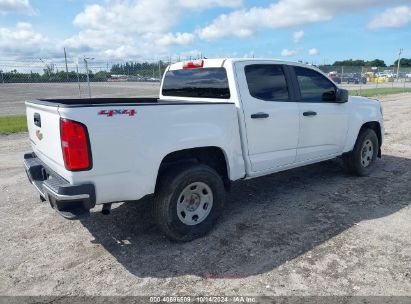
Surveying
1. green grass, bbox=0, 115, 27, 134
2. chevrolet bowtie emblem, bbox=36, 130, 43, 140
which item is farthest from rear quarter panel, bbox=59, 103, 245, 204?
green grass, bbox=0, 115, 27, 134

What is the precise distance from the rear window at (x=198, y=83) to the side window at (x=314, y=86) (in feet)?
3.99

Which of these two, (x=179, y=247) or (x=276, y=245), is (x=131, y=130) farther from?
(x=276, y=245)

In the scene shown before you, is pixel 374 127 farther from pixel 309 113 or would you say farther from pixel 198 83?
pixel 198 83

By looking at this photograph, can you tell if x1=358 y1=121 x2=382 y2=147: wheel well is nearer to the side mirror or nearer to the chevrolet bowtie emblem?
the side mirror

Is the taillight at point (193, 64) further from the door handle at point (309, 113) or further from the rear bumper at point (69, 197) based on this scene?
the rear bumper at point (69, 197)

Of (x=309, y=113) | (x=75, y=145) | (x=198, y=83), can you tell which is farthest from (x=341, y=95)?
(x=75, y=145)

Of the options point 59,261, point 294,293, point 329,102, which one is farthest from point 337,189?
point 59,261

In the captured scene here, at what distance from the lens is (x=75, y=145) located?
9.90 ft

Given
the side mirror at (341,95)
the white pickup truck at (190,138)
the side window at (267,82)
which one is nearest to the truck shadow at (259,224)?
the white pickup truck at (190,138)

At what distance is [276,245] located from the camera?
377cm

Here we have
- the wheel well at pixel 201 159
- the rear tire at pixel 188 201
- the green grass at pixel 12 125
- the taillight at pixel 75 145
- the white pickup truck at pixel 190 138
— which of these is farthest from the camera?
the green grass at pixel 12 125

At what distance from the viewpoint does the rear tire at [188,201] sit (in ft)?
11.9

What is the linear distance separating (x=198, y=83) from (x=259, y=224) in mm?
1968

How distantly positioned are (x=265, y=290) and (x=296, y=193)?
2.54 m
